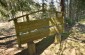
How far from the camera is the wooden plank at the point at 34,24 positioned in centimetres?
712

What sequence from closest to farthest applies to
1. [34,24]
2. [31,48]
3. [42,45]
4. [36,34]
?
[31,48]
[34,24]
[36,34]
[42,45]

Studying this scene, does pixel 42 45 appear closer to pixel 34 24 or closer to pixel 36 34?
pixel 36 34

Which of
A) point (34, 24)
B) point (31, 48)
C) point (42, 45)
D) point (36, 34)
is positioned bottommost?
point (42, 45)

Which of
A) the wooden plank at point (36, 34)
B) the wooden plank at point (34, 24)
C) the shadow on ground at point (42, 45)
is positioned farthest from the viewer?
the shadow on ground at point (42, 45)

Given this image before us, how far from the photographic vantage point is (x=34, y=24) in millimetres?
7449

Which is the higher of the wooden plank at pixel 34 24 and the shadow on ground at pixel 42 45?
the wooden plank at pixel 34 24

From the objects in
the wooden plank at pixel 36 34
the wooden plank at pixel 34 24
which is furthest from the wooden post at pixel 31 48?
the wooden plank at pixel 34 24

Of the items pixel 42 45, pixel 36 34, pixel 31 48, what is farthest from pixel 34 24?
pixel 42 45

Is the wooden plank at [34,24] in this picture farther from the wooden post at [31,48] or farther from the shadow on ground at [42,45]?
the shadow on ground at [42,45]

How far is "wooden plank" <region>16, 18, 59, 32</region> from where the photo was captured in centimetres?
712

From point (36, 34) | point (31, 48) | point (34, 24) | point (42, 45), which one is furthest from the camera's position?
point (42, 45)

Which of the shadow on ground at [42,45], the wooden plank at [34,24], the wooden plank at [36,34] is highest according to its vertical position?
the wooden plank at [34,24]

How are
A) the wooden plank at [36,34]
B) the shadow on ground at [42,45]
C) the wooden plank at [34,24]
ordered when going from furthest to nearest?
the shadow on ground at [42,45], the wooden plank at [36,34], the wooden plank at [34,24]

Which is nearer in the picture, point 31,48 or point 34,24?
point 31,48
